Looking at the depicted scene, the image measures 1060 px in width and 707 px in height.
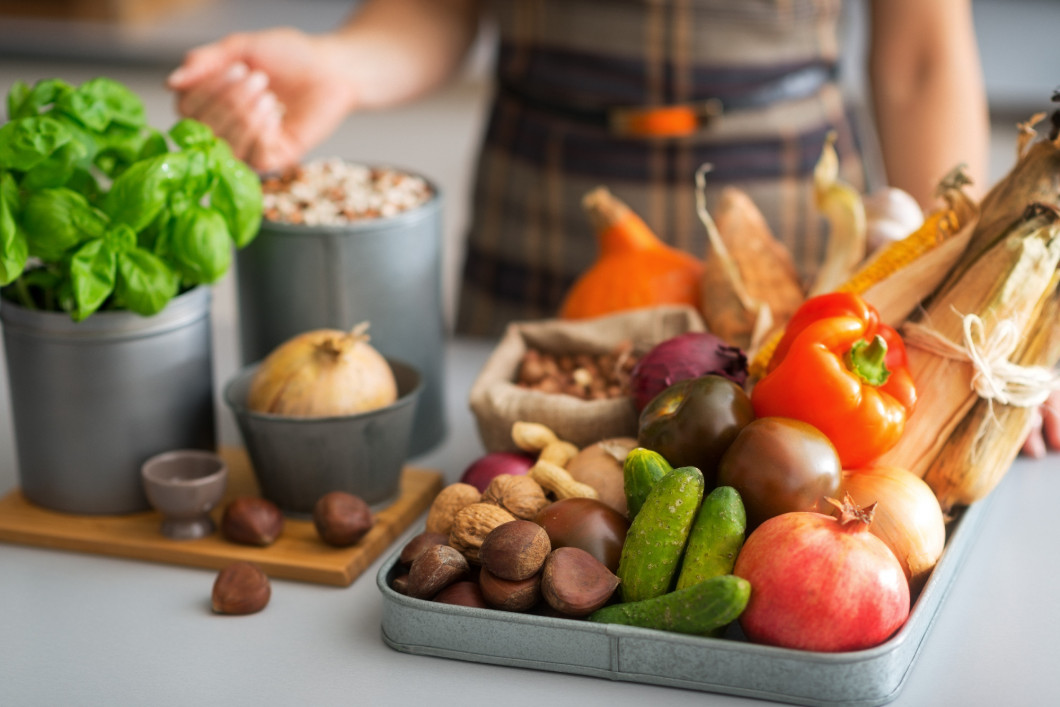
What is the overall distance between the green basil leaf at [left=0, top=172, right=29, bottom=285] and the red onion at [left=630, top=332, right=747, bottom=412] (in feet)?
1.44

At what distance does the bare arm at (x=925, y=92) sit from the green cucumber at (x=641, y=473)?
2.33 feet

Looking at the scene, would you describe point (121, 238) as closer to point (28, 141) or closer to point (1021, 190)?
point (28, 141)

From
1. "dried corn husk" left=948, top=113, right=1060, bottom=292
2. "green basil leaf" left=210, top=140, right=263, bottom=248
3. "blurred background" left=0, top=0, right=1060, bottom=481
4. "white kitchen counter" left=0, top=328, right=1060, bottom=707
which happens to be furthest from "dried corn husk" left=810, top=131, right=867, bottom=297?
"blurred background" left=0, top=0, right=1060, bottom=481

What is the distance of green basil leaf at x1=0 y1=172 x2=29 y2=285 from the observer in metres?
0.75

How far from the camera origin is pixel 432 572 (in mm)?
667

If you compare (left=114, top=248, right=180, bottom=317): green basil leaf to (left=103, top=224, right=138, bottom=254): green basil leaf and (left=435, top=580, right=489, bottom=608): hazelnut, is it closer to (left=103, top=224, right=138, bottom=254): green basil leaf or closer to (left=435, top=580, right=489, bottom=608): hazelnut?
(left=103, top=224, right=138, bottom=254): green basil leaf

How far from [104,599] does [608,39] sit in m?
0.96

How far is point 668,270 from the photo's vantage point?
1.04 meters

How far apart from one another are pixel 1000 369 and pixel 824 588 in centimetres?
24

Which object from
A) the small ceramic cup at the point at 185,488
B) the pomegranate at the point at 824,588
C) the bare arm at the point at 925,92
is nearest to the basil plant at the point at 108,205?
the small ceramic cup at the point at 185,488

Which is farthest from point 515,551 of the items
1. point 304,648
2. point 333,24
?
point 333,24

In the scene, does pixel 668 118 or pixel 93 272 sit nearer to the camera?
pixel 93 272

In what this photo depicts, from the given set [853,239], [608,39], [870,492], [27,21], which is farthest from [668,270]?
[27,21]

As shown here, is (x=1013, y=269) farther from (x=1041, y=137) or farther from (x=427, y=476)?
(x=427, y=476)
